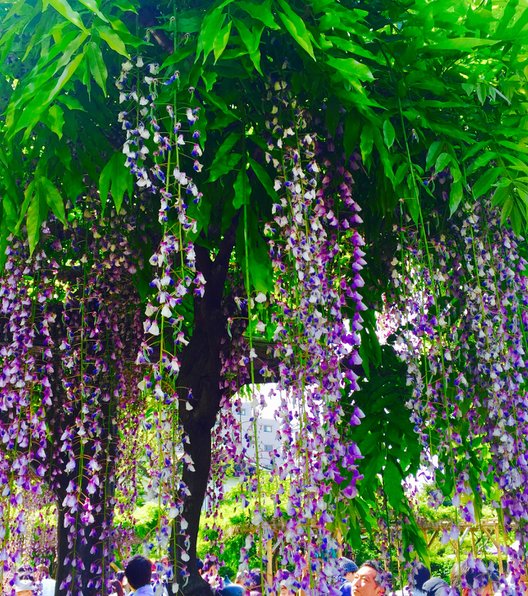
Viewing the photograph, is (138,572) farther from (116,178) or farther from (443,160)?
(443,160)

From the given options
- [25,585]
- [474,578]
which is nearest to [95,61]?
[474,578]

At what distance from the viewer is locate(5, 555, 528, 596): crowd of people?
7.60 feet

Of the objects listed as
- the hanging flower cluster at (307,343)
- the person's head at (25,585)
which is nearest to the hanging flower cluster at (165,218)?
the hanging flower cluster at (307,343)

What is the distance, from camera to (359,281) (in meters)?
2.59

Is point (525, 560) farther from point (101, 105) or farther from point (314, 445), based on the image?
point (101, 105)

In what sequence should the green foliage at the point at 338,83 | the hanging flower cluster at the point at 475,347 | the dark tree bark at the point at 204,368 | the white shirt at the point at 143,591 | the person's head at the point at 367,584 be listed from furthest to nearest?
the person's head at the point at 367,584
the white shirt at the point at 143,591
the dark tree bark at the point at 204,368
the hanging flower cluster at the point at 475,347
the green foliage at the point at 338,83

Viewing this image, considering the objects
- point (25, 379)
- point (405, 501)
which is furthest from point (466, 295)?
point (25, 379)

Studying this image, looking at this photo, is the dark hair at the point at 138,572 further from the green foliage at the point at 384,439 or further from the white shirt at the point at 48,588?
the white shirt at the point at 48,588

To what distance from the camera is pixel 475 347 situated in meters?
2.91

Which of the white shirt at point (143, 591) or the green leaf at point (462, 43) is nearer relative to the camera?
the green leaf at point (462, 43)

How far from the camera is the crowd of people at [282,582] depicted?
7.60 feet

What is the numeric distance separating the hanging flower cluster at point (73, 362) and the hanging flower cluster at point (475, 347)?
134 centimetres

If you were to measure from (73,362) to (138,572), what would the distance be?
1874 millimetres

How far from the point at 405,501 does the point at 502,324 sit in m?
1.61
